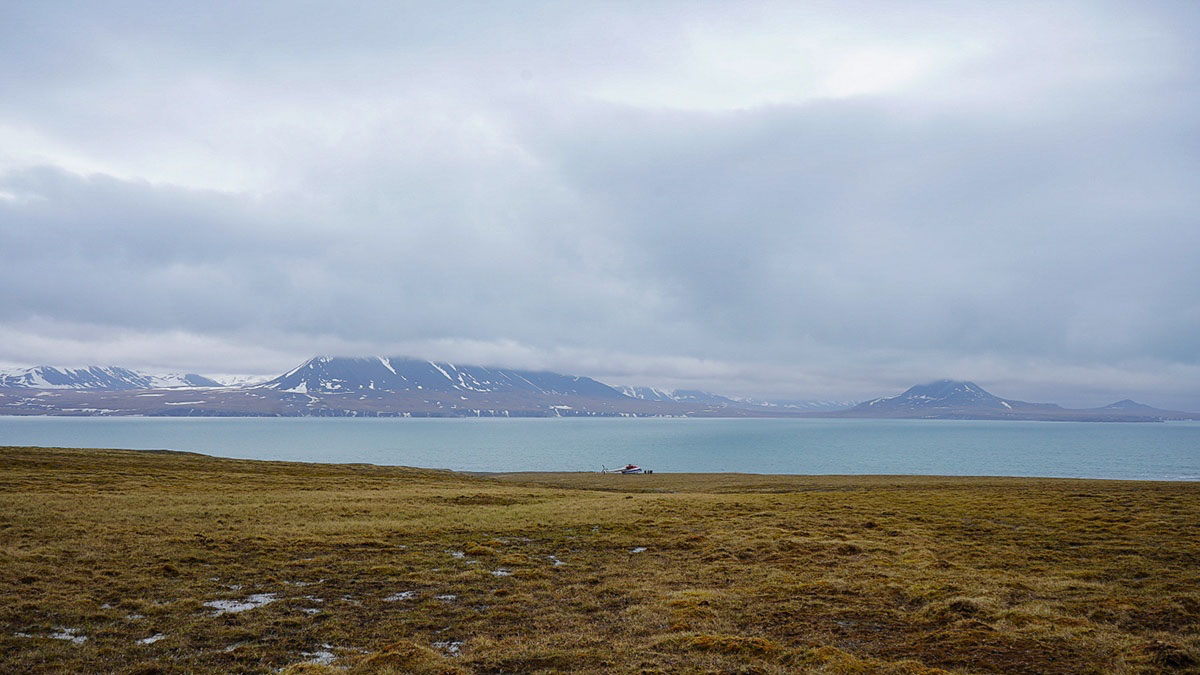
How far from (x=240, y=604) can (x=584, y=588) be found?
9.91m

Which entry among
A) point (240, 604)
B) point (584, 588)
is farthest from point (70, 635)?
point (584, 588)

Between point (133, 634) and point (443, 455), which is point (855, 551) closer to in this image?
point (133, 634)

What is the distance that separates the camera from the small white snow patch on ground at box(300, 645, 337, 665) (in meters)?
13.8

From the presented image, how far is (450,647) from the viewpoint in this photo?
49.1 feet

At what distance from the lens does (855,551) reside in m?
26.8

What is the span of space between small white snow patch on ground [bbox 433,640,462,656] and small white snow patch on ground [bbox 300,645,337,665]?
2202mm

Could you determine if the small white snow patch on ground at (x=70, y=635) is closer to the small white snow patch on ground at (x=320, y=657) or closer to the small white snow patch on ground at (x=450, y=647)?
the small white snow patch on ground at (x=320, y=657)

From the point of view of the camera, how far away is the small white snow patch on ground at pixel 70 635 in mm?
14711

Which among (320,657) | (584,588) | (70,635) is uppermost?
(320,657)

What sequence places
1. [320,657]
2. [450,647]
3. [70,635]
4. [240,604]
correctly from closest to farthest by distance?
[320,657]
[450,647]
[70,635]
[240,604]

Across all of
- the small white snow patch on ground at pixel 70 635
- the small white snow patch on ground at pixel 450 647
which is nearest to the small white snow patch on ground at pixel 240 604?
the small white snow patch on ground at pixel 70 635

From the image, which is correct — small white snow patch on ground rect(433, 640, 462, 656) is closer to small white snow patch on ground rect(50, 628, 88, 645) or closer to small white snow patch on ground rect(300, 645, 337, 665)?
small white snow patch on ground rect(300, 645, 337, 665)

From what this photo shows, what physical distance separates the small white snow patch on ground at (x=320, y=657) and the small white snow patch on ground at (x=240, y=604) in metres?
4.30

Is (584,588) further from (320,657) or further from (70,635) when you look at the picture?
(70,635)
